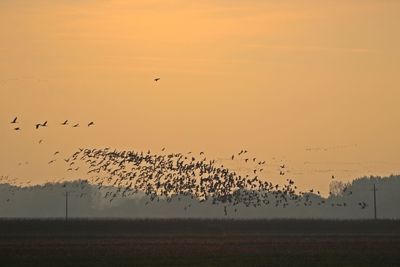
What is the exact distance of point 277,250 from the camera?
245ft

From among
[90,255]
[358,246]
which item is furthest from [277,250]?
[90,255]

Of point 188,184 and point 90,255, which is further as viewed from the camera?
point 188,184

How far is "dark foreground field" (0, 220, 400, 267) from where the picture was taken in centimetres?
6469

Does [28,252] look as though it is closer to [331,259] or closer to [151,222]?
[331,259]

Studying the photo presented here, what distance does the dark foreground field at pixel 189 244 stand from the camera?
212 ft

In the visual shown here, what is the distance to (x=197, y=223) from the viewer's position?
125438mm

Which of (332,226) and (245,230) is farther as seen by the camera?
(332,226)

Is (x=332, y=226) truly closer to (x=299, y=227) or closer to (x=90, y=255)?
(x=299, y=227)

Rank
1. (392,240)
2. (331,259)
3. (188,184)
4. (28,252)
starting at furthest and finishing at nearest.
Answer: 1. (188,184)
2. (392,240)
3. (28,252)
4. (331,259)

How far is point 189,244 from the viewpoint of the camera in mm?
80938

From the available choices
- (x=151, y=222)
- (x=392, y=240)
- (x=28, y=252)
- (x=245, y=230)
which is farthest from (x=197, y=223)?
(x=28, y=252)

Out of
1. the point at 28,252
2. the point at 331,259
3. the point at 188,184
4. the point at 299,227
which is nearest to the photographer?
the point at 331,259

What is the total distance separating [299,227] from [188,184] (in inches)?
624

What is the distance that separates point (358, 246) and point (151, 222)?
48265mm
